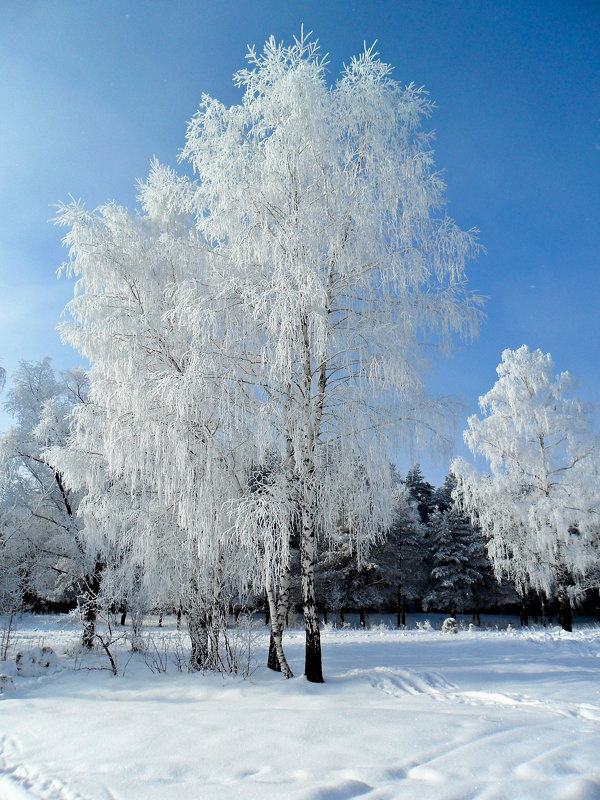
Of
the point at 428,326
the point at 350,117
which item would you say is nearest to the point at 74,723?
Answer: the point at 428,326

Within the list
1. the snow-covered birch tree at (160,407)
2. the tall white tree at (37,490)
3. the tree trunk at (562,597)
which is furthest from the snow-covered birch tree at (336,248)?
the tree trunk at (562,597)

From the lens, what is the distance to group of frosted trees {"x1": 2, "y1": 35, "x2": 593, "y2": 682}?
7.18 metres

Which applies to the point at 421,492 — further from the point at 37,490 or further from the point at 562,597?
the point at 37,490

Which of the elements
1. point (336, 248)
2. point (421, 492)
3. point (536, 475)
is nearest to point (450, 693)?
point (336, 248)

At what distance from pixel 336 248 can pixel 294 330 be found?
5.33 ft

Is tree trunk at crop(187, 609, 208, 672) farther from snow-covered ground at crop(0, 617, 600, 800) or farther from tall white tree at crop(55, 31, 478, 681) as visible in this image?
tall white tree at crop(55, 31, 478, 681)

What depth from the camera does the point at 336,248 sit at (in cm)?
762

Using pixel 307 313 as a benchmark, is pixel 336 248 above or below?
above

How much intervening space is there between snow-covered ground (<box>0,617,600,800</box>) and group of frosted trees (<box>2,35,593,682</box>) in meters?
1.50

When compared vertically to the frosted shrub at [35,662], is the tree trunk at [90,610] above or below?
above

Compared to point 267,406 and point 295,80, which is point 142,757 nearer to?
point 267,406

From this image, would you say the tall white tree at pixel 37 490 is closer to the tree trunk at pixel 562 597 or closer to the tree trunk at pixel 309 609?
the tree trunk at pixel 309 609

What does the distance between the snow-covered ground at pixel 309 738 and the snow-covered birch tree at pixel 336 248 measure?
1.83 metres

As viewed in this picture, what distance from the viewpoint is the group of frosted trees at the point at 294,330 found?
23.5 feet
